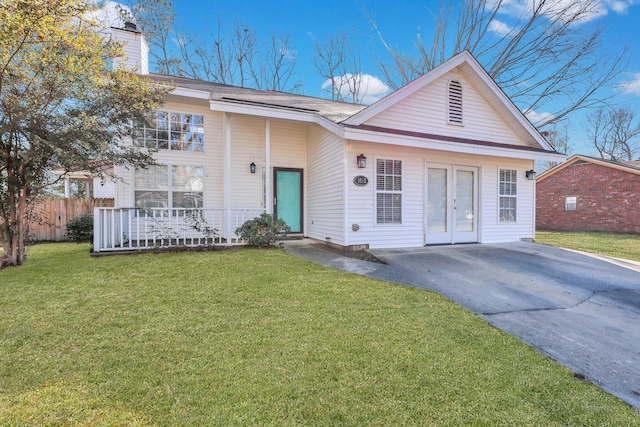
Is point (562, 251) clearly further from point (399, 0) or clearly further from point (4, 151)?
point (399, 0)

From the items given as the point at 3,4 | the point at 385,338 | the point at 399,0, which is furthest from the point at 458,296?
the point at 399,0

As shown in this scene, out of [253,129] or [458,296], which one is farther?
[253,129]

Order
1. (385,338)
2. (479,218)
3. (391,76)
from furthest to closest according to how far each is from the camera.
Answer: (391,76), (479,218), (385,338)

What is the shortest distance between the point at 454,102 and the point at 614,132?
2914 centimetres

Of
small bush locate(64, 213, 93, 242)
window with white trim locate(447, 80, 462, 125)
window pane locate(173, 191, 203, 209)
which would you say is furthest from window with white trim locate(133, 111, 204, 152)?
window with white trim locate(447, 80, 462, 125)

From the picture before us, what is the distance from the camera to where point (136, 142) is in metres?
7.91

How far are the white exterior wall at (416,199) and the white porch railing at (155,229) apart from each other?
8.60 feet

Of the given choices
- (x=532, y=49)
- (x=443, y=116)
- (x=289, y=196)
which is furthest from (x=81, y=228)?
(x=532, y=49)

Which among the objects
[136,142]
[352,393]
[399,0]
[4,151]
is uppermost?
[399,0]

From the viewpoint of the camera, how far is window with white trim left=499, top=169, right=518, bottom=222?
29.1 feet

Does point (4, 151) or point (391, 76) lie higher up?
point (391, 76)

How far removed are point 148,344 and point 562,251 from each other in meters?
9.32

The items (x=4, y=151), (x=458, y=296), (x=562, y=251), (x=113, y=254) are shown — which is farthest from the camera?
(x=562, y=251)

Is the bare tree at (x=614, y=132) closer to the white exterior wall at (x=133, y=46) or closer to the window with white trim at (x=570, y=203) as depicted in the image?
the window with white trim at (x=570, y=203)
